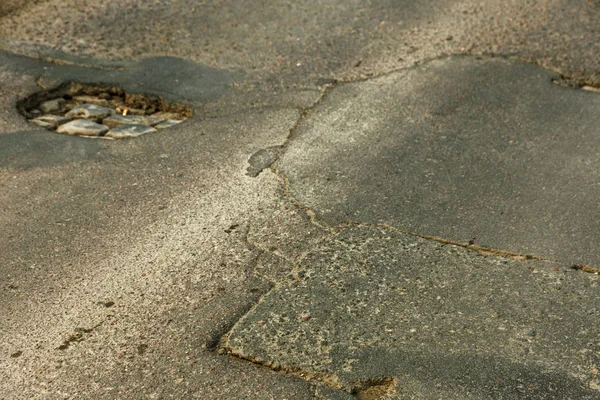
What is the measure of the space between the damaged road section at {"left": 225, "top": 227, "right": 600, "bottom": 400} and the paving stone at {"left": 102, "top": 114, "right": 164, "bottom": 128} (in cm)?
253

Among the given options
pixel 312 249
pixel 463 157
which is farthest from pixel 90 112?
pixel 463 157

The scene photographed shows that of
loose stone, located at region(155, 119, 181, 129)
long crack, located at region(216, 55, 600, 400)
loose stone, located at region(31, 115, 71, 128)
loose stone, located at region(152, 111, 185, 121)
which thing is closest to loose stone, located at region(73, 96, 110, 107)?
loose stone, located at region(31, 115, 71, 128)

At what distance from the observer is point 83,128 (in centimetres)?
624

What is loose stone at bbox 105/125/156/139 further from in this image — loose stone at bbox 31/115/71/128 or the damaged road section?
the damaged road section

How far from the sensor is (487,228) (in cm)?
484

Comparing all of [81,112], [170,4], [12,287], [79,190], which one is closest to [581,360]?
[12,287]

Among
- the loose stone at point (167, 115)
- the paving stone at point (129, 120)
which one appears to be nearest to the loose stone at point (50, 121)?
the paving stone at point (129, 120)

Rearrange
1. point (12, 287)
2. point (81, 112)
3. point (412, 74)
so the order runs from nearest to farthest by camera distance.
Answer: point (12, 287) → point (81, 112) → point (412, 74)

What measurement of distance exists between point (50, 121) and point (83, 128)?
345 millimetres

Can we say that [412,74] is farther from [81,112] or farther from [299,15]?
[81,112]

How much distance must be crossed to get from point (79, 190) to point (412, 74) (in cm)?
347

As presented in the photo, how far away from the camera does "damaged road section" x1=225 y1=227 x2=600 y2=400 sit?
141 inches

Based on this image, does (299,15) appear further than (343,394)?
Yes

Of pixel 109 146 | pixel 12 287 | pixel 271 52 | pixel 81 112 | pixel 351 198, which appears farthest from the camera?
pixel 271 52
